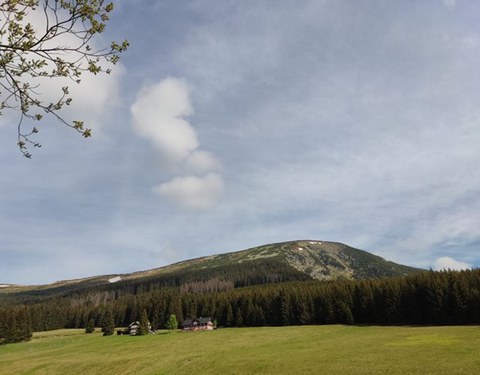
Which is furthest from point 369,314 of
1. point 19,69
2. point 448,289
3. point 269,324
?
point 19,69

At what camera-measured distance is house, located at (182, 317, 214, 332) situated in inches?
4961

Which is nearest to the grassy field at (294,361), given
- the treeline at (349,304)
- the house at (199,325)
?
the treeline at (349,304)

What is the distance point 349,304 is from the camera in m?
107

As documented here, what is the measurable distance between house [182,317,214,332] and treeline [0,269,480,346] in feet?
25.7

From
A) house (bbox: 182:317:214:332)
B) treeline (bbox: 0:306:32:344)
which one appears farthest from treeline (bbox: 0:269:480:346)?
house (bbox: 182:317:214:332)

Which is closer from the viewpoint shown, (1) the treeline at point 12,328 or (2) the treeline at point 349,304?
(2) the treeline at point 349,304

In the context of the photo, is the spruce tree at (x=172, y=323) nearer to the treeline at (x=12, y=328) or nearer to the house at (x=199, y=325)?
the house at (x=199, y=325)

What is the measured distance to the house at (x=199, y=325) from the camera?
12600 centimetres

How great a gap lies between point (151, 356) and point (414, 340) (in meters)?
43.9

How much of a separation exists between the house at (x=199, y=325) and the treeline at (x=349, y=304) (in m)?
7.82

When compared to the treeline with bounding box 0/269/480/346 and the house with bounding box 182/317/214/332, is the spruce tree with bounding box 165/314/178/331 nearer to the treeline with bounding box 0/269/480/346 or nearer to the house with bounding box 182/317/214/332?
the treeline with bounding box 0/269/480/346

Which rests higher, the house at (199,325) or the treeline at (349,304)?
the treeline at (349,304)

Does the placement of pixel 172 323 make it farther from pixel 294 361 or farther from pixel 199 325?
pixel 294 361

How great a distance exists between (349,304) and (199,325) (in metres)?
53.0
